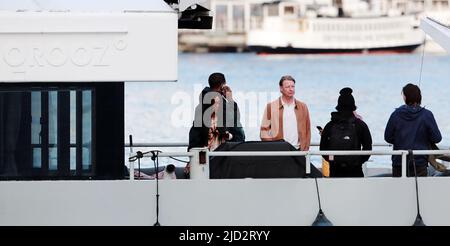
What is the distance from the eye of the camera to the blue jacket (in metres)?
17.0

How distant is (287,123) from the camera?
Answer: 17.1 metres

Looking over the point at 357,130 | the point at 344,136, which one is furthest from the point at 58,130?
the point at 357,130

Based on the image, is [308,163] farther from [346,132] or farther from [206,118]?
[206,118]

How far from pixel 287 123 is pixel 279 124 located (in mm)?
75

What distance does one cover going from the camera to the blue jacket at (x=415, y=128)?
17.0 m

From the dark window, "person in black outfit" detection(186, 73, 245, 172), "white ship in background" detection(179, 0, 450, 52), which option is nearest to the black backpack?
"person in black outfit" detection(186, 73, 245, 172)

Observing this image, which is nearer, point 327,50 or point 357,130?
point 357,130

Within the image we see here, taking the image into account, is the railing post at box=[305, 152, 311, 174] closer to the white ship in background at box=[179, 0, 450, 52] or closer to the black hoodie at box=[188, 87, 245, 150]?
the black hoodie at box=[188, 87, 245, 150]

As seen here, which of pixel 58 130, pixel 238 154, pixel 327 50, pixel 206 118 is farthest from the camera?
pixel 327 50

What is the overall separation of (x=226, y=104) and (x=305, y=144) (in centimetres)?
82

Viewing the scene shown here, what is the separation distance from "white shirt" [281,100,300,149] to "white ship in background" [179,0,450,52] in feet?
262

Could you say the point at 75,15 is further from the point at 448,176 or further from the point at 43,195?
the point at 448,176

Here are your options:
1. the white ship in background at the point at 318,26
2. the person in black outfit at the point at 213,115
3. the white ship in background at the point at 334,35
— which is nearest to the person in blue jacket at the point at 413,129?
the person in black outfit at the point at 213,115

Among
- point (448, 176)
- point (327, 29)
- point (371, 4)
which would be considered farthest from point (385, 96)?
point (448, 176)
